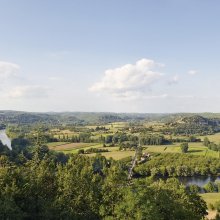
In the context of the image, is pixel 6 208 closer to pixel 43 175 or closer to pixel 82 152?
pixel 43 175

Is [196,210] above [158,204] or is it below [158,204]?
below

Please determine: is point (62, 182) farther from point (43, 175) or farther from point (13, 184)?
point (13, 184)

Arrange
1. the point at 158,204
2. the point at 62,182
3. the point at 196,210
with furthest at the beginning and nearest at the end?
the point at 196,210
the point at 62,182
the point at 158,204

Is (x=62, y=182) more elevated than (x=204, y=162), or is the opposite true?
(x=62, y=182)

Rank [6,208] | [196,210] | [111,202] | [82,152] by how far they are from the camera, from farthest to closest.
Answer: [82,152] < [196,210] < [111,202] < [6,208]

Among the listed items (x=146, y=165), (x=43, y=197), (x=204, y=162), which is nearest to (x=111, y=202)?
(x=43, y=197)

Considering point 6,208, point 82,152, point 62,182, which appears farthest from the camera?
point 82,152

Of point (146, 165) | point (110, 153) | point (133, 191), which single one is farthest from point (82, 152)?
point (133, 191)

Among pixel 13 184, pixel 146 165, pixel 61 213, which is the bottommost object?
pixel 146 165

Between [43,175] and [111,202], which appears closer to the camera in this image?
[111,202]
